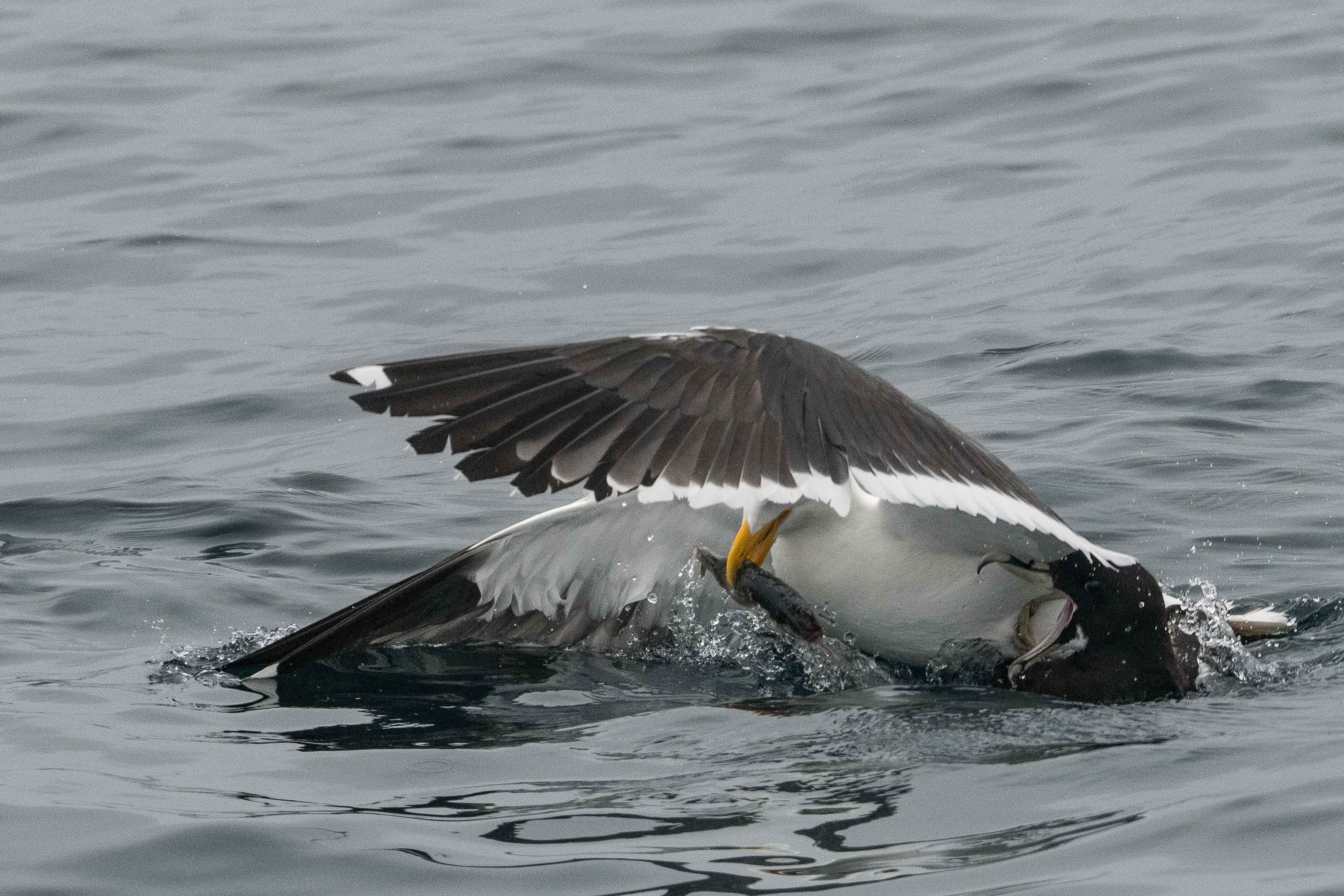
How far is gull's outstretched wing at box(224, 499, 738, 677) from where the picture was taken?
5668mm

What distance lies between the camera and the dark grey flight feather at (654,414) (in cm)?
409

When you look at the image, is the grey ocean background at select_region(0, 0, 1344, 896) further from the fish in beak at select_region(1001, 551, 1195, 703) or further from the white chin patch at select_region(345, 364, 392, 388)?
the white chin patch at select_region(345, 364, 392, 388)

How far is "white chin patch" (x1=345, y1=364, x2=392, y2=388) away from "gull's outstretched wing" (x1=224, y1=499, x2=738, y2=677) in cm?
151

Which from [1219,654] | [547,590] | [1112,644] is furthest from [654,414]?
[1219,654]

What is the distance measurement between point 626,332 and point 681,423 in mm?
5948

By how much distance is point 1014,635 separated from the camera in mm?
5539

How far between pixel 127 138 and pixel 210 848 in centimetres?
1080

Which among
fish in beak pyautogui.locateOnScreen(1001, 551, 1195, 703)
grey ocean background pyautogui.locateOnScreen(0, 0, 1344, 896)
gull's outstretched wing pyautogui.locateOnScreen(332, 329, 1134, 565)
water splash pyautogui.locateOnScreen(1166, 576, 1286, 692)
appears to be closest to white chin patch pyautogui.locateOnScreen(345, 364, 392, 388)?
gull's outstretched wing pyautogui.locateOnScreen(332, 329, 1134, 565)

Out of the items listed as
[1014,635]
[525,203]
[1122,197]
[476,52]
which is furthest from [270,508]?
[476,52]

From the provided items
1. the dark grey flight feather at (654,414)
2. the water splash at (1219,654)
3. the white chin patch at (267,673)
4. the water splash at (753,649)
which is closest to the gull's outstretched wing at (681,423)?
the dark grey flight feather at (654,414)

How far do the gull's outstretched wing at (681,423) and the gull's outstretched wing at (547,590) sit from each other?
4.15ft

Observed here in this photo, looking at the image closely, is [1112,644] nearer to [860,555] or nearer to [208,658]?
[860,555]

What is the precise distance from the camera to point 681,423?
420 cm

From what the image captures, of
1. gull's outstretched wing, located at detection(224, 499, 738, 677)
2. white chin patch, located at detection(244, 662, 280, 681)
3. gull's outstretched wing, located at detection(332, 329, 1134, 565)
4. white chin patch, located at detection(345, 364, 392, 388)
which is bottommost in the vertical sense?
white chin patch, located at detection(244, 662, 280, 681)
